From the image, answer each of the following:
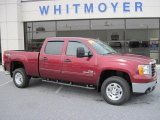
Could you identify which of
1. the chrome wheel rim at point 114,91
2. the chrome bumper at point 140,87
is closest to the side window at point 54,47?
the chrome wheel rim at point 114,91

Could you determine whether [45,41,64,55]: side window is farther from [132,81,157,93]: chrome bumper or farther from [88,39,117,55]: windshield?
[132,81,157,93]: chrome bumper

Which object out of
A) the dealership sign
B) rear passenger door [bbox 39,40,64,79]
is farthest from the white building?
rear passenger door [bbox 39,40,64,79]

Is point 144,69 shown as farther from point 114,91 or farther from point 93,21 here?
point 93,21

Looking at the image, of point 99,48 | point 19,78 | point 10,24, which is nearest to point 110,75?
point 99,48

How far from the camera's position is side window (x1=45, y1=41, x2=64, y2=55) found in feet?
26.4

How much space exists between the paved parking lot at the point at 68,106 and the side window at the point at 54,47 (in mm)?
1431

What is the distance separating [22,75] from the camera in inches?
357

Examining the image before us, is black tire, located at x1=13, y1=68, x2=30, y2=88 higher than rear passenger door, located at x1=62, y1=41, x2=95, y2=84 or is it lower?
lower

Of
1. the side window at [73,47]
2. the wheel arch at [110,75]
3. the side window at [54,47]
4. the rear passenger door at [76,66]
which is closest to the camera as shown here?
the wheel arch at [110,75]

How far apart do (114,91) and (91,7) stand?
11283 millimetres

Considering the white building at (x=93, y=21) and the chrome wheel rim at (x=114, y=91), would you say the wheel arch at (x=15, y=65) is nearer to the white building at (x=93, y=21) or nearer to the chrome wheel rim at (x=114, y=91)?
the chrome wheel rim at (x=114, y=91)

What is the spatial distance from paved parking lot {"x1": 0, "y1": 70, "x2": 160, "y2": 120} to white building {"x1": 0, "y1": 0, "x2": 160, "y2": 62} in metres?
9.30

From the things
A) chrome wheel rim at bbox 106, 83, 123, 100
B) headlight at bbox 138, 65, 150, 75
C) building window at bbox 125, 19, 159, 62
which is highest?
building window at bbox 125, 19, 159, 62

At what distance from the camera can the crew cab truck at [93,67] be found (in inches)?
259
